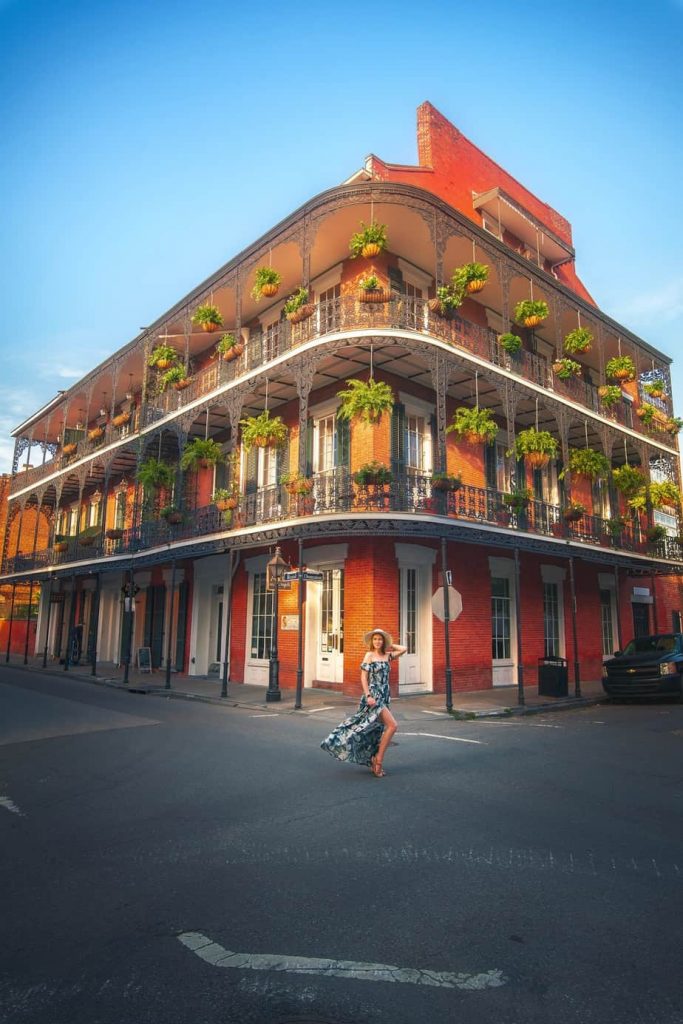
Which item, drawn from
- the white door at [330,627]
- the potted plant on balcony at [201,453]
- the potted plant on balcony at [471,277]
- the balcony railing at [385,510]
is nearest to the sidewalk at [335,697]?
the white door at [330,627]

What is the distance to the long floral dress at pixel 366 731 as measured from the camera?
679cm

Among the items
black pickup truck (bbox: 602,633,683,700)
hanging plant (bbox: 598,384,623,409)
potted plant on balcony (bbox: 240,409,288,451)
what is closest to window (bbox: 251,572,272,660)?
potted plant on balcony (bbox: 240,409,288,451)

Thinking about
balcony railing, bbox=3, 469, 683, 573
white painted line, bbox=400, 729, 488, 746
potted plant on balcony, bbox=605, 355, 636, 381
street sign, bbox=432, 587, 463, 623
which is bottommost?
white painted line, bbox=400, 729, 488, 746

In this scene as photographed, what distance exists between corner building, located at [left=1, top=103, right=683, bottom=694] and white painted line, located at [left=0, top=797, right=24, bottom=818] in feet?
26.0

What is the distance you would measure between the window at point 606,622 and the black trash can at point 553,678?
22.7 feet

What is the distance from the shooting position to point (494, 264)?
1634cm

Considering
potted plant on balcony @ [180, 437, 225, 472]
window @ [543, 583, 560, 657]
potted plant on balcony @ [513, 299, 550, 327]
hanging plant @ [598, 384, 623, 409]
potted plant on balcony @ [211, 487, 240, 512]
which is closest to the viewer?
potted plant on balcony @ [211, 487, 240, 512]

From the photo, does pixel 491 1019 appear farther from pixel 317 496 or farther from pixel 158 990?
pixel 317 496

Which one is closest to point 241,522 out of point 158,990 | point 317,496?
point 317,496

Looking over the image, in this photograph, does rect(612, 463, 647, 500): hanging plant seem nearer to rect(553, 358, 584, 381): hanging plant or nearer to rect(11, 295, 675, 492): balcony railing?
rect(11, 295, 675, 492): balcony railing

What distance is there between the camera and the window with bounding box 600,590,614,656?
21173 millimetres

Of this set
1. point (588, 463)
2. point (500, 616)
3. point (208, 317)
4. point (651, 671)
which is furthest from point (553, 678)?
point (208, 317)

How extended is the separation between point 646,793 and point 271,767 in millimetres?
3861

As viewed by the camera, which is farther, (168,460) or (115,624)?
(115,624)
